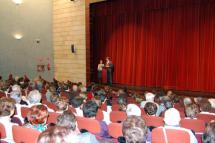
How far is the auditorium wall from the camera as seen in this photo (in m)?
15.5

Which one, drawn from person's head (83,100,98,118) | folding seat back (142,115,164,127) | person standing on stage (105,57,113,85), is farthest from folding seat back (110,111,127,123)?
person standing on stage (105,57,113,85)

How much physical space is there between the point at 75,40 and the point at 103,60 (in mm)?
1794

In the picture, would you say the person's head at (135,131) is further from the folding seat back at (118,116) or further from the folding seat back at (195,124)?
the folding seat back at (118,116)

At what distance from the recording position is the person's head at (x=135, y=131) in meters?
2.71

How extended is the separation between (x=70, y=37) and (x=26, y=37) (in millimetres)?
2139

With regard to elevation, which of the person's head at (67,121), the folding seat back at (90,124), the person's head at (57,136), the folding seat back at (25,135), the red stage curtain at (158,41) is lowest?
the folding seat back at (90,124)

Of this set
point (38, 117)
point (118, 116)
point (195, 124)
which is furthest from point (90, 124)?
point (195, 124)

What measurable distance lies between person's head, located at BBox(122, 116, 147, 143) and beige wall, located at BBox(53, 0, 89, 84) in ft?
42.6

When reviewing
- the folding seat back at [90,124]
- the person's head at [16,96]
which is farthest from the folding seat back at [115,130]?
the person's head at [16,96]

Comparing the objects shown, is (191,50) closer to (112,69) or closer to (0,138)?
(112,69)

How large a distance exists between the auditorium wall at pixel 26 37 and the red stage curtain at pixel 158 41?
8.27 ft

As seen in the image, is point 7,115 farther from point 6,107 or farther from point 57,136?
point 57,136

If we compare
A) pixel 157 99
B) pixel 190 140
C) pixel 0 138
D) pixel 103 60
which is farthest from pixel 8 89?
pixel 103 60

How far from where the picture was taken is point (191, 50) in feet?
44.8
